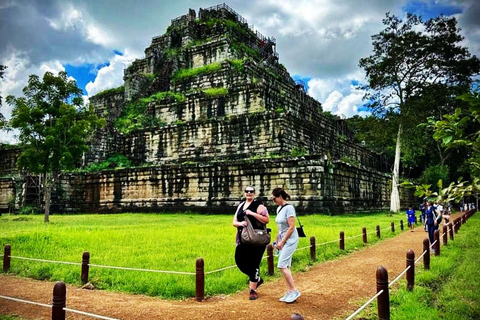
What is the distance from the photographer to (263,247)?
603 centimetres

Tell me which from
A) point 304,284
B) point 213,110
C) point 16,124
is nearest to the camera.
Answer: point 304,284

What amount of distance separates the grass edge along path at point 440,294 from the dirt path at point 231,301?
556mm

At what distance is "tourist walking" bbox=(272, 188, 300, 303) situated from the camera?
592 cm

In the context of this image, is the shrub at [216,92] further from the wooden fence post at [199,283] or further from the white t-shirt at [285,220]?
the wooden fence post at [199,283]

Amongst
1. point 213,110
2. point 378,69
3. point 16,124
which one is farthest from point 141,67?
point 378,69

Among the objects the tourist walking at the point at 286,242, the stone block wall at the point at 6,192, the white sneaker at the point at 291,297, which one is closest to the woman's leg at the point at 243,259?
the tourist walking at the point at 286,242

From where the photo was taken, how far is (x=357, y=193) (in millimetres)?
26094

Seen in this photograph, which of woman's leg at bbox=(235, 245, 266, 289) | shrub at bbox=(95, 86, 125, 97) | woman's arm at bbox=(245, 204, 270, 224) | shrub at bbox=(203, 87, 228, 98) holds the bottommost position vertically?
woman's leg at bbox=(235, 245, 266, 289)

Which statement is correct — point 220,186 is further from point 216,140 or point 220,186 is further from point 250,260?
point 250,260

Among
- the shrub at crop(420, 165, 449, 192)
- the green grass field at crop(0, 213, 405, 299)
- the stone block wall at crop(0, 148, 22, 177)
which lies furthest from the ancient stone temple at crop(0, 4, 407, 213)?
the shrub at crop(420, 165, 449, 192)

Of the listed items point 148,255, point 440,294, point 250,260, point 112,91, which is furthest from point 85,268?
point 112,91

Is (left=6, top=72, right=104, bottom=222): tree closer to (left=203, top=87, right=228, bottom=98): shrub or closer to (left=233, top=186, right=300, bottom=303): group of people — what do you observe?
(left=203, top=87, right=228, bottom=98): shrub

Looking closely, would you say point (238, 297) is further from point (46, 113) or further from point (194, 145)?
point (194, 145)

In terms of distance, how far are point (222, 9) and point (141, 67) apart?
10.4 meters
